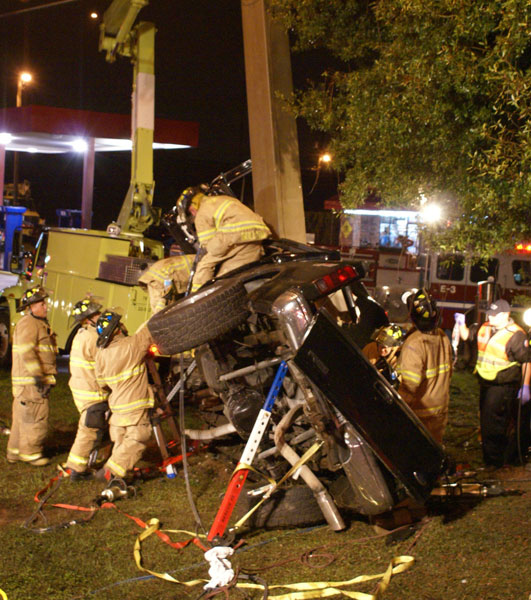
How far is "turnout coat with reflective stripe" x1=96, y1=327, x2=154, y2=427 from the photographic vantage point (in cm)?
631

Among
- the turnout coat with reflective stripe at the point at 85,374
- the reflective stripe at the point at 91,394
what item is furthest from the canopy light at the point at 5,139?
the reflective stripe at the point at 91,394

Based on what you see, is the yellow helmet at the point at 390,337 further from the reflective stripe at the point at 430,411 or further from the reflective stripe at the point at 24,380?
the reflective stripe at the point at 24,380

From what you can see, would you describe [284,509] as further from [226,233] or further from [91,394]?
[91,394]

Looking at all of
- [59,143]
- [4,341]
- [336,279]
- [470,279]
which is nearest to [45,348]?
[336,279]

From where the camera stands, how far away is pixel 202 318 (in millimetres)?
5094

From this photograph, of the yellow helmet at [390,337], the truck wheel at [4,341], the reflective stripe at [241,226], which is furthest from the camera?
the truck wheel at [4,341]

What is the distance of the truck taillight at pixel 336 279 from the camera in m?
4.65

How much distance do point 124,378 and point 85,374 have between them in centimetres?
71

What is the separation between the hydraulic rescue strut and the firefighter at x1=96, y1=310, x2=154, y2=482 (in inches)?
65.5

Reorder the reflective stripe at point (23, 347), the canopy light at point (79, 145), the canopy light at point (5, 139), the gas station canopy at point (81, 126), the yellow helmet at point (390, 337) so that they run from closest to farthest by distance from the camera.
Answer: the yellow helmet at point (390, 337), the reflective stripe at point (23, 347), the gas station canopy at point (81, 126), the canopy light at point (5, 139), the canopy light at point (79, 145)

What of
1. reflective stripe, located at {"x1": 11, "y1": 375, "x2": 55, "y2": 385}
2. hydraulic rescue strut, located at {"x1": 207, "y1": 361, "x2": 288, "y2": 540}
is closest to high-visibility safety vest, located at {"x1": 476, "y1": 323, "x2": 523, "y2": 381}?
hydraulic rescue strut, located at {"x1": 207, "y1": 361, "x2": 288, "y2": 540}

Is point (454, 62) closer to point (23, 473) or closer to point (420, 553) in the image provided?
point (420, 553)

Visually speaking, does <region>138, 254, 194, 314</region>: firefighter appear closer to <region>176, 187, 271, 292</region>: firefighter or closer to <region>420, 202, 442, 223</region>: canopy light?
<region>176, 187, 271, 292</region>: firefighter

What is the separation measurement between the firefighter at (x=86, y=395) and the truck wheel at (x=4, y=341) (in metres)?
5.51
